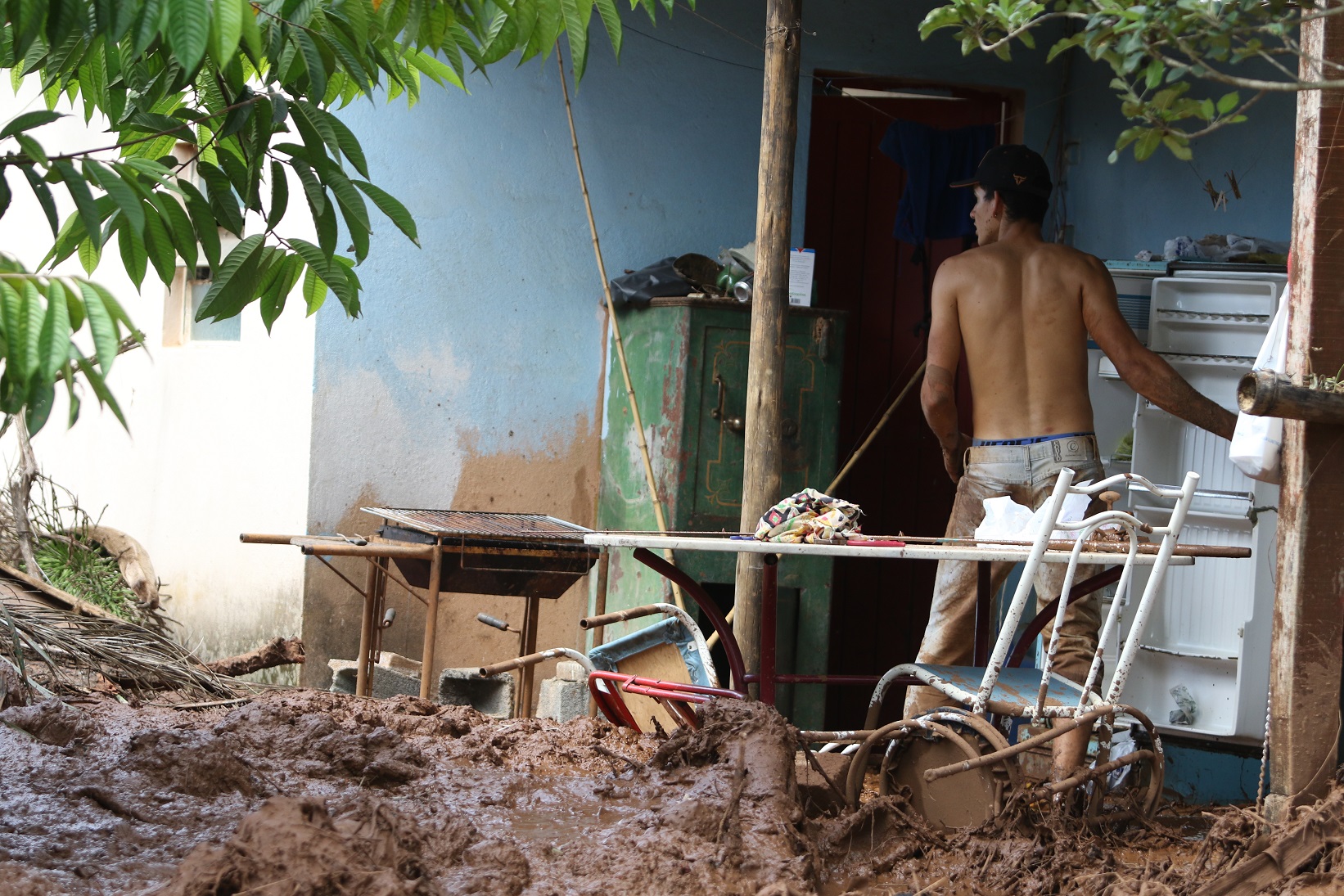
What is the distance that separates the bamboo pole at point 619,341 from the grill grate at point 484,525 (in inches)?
20.9

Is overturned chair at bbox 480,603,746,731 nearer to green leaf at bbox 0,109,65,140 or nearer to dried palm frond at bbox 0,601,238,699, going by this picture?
dried palm frond at bbox 0,601,238,699

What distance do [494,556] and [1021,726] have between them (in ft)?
8.14

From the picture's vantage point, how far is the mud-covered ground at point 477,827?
9.98 ft

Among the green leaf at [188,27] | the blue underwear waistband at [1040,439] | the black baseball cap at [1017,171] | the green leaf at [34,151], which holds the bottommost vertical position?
the blue underwear waistband at [1040,439]

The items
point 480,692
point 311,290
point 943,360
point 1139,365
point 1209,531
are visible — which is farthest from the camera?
point 480,692

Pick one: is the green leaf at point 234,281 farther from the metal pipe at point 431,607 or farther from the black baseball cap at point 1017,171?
the black baseball cap at point 1017,171

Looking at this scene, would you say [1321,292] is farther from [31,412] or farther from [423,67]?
[31,412]

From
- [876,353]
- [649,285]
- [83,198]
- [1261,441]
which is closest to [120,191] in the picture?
[83,198]

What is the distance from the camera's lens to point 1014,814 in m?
3.54

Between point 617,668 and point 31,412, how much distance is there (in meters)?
2.97

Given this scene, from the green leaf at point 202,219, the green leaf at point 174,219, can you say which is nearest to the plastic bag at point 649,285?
the green leaf at point 202,219

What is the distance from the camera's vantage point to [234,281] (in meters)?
2.68

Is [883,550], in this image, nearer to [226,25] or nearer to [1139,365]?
[1139,365]

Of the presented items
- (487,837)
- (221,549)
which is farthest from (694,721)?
(221,549)
